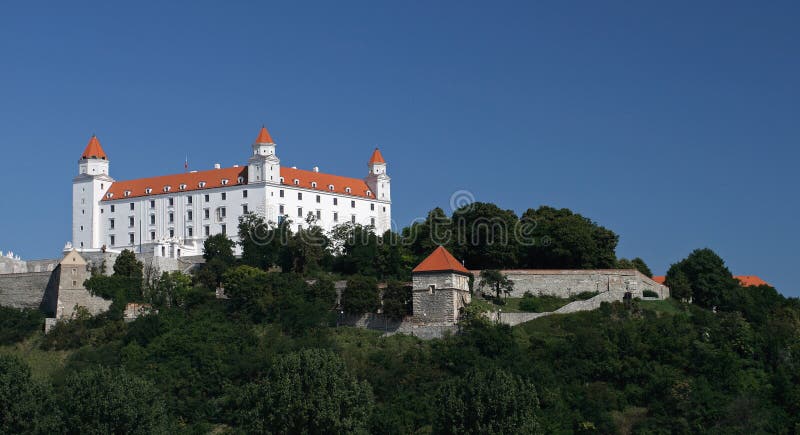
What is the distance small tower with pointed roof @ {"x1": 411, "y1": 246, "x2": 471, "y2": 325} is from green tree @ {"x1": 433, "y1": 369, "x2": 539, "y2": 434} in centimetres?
1412

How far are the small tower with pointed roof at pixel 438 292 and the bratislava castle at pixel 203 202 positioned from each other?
20595 millimetres

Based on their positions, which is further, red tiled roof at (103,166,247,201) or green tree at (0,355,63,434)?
red tiled roof at (103,166,247,201)

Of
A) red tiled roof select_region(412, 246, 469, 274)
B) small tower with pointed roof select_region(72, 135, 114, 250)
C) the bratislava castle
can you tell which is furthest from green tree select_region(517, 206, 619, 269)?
small tower with pointed roof select_region(72, 135, 114, 250)

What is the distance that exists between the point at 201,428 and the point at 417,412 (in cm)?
938

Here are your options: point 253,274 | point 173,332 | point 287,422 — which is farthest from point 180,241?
point 287,422

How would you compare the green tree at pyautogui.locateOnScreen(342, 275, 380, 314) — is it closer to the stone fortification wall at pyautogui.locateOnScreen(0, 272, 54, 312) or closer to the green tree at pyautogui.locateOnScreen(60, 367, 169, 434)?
the green tree at pyautogui.locateOnScreen(60, 367, 169, 434)

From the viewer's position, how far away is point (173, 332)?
214 feet

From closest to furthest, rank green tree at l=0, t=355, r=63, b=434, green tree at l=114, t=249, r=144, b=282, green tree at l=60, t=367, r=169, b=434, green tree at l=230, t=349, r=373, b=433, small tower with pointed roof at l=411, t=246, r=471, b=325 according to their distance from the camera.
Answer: green tree at l=230, t=349, r=373, b=433, green tree at l=0, t=355, r=63, b=434, green tree at l=60, t=367, r=169, b=434, small tower with pointed roof at l=411, t=246, r=471, b=325, green tree at l=114, t=249, r=144, b=282

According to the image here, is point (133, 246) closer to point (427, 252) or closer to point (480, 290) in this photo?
point (427, 252)

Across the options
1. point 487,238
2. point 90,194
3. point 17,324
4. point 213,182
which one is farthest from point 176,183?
point 487,238

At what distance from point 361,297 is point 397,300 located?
6.62ft

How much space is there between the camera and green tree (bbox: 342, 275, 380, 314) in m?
66.1

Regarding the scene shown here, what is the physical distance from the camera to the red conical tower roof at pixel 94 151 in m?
89.2

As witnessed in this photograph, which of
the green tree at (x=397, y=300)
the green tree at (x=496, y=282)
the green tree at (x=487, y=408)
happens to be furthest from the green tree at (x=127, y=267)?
the green tree at (x=487, y=408)
